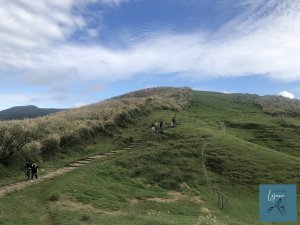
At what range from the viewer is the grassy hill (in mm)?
26172

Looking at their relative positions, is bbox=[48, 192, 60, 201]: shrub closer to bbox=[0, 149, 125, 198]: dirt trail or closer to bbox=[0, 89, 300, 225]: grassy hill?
bbox=[0, 89, 300, 225]: grassy hill

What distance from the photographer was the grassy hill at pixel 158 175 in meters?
26.2

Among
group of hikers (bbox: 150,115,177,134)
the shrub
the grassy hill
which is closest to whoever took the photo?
the grassy hill

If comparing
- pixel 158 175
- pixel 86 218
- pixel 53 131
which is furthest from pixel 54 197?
pixel 53 131

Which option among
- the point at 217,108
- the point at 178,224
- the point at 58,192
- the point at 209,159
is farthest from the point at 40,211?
the point at 217,108

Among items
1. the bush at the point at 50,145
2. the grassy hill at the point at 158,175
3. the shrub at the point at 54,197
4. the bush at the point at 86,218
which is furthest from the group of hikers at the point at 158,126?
the bush at the point at 86,218

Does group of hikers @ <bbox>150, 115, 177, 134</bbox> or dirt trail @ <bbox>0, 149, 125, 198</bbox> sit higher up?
group of hikers @ <bbox>150, 115, 177, 134</bbox>

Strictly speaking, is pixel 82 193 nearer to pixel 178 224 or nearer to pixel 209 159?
pixel 178 224

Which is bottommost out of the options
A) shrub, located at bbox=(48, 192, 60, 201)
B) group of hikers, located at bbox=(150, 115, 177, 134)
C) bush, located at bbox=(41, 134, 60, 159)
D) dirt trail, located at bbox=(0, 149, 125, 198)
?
shrub, located at bbox=(48, 192, 60, 201)

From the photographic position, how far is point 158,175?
38.1 meters

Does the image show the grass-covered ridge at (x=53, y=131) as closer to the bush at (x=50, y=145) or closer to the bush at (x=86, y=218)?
the bush at (x=50, y=145)

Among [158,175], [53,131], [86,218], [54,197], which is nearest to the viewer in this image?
[86,218]

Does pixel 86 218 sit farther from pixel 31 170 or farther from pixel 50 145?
pixel 50 145

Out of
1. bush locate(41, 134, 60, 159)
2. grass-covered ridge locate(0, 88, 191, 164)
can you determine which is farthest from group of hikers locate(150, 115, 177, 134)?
bush locate(41, 134, 60, 159)
